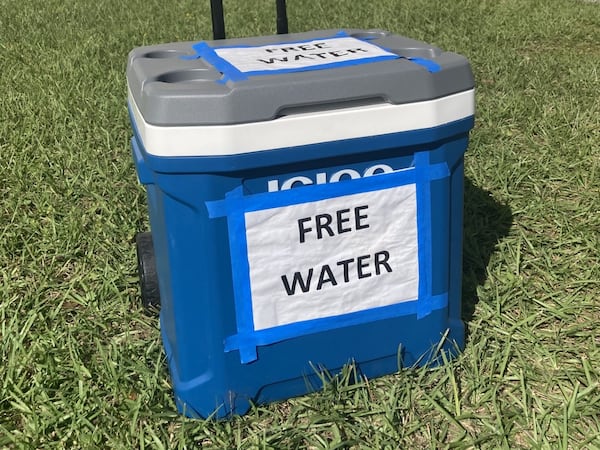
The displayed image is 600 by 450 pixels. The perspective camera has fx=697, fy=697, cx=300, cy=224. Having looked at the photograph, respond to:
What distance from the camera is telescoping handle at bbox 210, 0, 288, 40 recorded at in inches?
80.0

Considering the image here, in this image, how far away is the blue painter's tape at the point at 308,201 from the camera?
156 centimetres

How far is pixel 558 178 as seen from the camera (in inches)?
120

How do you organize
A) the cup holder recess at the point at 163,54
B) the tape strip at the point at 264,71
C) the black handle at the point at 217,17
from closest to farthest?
the tape strip at the point at 264,71 < the cup holder recess at the point at 163,54 < the black handle at the point at 217,17

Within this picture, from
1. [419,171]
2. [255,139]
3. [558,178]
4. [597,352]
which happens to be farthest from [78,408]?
[558,178]

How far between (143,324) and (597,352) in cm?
134

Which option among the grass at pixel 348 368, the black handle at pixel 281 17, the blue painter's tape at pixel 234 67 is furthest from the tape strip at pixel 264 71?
the grass at pixel 348 368

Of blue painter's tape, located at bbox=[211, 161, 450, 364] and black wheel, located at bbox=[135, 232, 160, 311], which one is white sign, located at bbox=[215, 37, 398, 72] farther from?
black wheel, located at bbox=[135, 232, 160, 311]

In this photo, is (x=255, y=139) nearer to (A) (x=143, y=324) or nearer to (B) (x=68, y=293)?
(A) (x=143, y=324)

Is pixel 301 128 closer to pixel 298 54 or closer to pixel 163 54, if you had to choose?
pixel 298 54

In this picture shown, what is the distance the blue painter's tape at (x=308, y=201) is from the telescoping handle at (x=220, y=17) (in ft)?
2.44

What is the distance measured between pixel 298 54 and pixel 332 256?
1.68 ft

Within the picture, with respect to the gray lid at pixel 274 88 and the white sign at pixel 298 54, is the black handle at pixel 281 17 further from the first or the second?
the gray lid at pixel 274 88

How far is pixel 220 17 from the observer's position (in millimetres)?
2076

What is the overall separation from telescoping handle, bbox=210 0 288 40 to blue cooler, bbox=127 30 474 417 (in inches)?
7.5
